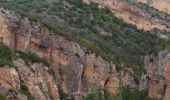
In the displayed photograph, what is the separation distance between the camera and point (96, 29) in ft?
463

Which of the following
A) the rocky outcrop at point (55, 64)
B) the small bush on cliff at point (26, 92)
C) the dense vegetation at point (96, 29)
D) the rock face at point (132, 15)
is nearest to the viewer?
the small bush on cliff at point (26, 92)

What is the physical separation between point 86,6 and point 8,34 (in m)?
50.0

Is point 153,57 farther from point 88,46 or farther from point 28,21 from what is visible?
point 28,21

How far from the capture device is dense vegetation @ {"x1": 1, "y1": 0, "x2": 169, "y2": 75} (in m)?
125

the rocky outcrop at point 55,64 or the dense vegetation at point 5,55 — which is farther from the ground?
the dense vegetation at point 5,55

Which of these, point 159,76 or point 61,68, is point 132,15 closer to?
point 61,68

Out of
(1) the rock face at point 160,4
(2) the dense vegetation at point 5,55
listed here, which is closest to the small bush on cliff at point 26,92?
(2) the dense vegetation at point 5,55

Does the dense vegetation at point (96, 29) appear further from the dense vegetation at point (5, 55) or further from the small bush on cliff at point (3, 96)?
the small bush on cliff at point (3, 96)

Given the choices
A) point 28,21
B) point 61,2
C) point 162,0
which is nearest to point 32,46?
point 28,21

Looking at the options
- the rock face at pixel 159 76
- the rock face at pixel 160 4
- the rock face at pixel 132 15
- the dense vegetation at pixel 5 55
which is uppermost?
the dense vegetation at pixel 5 55

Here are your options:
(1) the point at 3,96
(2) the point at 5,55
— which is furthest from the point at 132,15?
(1) the point at 3,96

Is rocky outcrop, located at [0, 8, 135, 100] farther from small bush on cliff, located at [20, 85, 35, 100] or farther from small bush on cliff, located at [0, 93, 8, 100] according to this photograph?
small bush on cliff, located at [0, 93, 8, 100]

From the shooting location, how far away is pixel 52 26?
387 feet

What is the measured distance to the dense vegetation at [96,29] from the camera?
12462 cm
